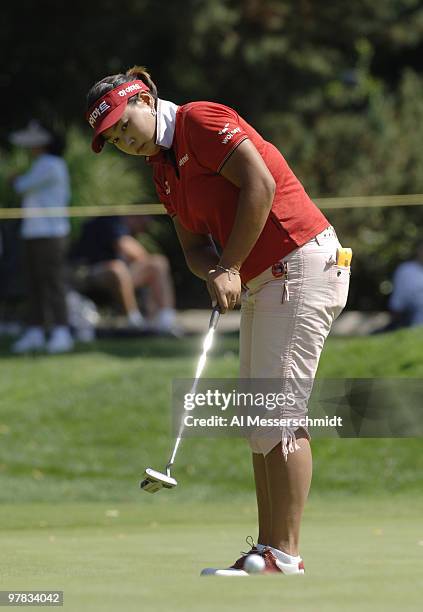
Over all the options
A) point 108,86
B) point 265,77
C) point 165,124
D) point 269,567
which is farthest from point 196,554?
point 265,77

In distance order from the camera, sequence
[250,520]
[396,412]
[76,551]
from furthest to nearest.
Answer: [396,412]
[250,520]
[76,551]

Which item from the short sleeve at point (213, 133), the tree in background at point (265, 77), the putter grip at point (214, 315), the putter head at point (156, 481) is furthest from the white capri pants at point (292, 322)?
the tree in background at point (265, 77)

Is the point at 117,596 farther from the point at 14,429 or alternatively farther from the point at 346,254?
the point at 14,429

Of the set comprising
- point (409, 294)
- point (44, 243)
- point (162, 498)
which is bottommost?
point (162, 498)

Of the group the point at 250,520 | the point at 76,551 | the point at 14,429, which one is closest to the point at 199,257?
the point at 76,551

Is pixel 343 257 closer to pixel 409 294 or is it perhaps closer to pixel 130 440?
pixel 130 440

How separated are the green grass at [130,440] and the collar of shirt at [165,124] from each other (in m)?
4.50

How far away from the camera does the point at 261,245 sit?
16.6 ft

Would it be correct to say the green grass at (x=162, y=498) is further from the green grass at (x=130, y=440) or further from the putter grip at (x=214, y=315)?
the putter grip at (x=214, y=315)

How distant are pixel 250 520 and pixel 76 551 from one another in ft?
6.39

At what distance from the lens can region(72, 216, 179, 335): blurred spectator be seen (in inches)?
562

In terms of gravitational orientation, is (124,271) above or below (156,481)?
below

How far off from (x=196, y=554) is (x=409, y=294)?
749cm

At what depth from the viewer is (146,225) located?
669 inches
